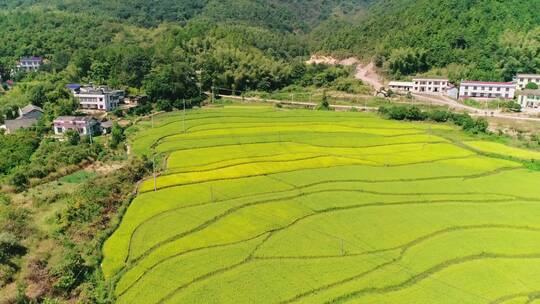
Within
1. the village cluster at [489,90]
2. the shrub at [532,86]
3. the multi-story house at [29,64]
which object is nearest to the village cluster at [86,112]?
the multi-story house at [29,64]

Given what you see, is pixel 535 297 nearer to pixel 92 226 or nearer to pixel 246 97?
pixel 92 226

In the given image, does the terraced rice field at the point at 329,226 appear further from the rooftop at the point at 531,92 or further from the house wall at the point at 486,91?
the house wall at the point at 486,91

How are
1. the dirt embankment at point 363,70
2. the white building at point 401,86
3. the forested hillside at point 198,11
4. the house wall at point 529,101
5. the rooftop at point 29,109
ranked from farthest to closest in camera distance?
the forested hillside at point 198,11 → the dirt embankment at point 363,70 → the white building at point 401,86 → the house wall at point 529,101 → the rooftop at point 29,109

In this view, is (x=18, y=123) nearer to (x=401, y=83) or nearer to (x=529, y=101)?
(x=401, y=83)

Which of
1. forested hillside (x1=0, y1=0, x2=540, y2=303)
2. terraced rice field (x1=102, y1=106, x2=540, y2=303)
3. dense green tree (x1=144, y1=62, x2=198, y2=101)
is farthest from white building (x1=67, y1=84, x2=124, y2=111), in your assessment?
terraced rice field (x1=102, y1=106, x2=540, y2=303)

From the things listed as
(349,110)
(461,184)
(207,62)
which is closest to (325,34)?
(207,62)

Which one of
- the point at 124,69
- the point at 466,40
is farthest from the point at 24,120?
the point at 466,40
